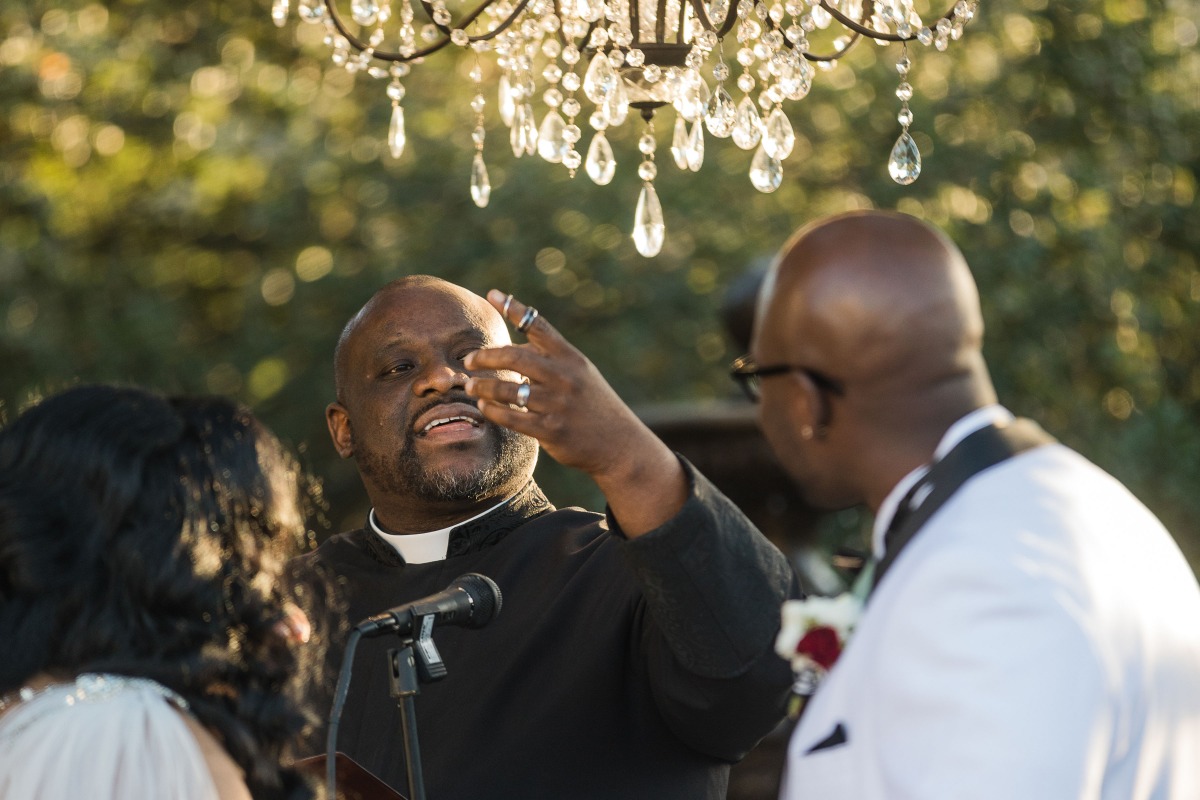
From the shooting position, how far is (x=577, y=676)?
3.29 metres

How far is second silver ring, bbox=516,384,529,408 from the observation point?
2592 millimetres

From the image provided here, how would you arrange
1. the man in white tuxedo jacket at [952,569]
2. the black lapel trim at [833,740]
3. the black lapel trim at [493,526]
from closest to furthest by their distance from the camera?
the man in white tuxedo jacket at [952,569]
the black lapel trim at [833,740]
the black lapel trim at [493,526]

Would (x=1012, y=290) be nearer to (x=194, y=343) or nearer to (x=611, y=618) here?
(x=194, y=343)

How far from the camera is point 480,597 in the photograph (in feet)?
8.74

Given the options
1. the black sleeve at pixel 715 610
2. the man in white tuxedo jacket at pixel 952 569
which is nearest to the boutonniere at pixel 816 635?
the man in white tuxedo jacket at pixel 952 569

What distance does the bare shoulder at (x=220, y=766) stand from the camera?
2.21m

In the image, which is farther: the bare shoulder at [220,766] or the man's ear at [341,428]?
the man's ear at [341,428]

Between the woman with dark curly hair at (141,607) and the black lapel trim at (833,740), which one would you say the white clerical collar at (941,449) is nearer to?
the black lapel trim at (833,740)

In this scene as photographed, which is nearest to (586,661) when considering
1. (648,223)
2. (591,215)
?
(648,223)

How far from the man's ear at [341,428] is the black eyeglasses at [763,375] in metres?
1.55

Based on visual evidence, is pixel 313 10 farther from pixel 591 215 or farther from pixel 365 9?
pixel 591 215

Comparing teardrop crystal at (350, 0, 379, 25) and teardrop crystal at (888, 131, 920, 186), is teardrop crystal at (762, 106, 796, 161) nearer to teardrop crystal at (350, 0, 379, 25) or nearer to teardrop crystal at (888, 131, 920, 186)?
teardrop crystal at (888, 131, 920, 186)

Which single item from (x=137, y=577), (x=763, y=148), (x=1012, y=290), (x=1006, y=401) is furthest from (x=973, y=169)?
(x=137, y=577)

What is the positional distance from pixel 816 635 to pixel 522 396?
0.64m
